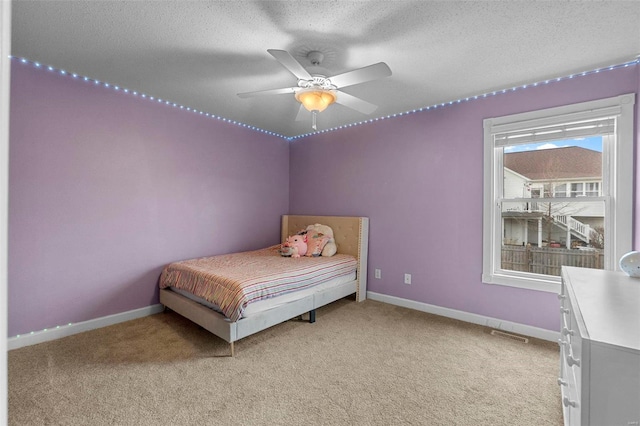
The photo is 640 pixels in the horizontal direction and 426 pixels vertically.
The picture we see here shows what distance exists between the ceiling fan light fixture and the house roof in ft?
6.49

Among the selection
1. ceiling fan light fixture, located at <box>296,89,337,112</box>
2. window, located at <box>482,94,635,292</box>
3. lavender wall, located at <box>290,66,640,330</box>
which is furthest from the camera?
lavender wall, located at <box>290,66,640,330</box>

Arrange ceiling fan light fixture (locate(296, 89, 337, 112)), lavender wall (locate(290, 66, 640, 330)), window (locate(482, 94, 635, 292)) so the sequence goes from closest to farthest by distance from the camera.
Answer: ceiling fan light fixture (locate(296, 89, 337, 112)) < window (locate(482, 94, 635, 292)) < lavender wall (locate(290, 66, 640, 330))

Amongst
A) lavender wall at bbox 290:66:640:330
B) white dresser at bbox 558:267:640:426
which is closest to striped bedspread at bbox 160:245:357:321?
lavender wall at bbox 290:66:640:330

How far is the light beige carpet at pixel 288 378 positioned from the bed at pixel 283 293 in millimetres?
202

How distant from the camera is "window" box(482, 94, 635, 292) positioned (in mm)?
2338

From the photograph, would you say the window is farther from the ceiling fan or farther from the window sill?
the ceiling fan

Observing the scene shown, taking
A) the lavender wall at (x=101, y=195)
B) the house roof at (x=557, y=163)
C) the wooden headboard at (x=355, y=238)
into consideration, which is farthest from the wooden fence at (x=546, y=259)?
the lavender wall at (x=101, y=195)

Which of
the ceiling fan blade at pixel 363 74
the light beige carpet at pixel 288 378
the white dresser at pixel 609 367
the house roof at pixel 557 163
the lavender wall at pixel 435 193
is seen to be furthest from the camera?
the lavender wall at pixel 435 193

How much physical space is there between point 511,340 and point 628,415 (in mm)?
2026

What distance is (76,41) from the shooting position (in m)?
2.07

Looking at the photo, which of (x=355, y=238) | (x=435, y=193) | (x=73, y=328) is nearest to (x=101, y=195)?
(x=73, y=328)

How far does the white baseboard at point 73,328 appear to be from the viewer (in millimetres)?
2382

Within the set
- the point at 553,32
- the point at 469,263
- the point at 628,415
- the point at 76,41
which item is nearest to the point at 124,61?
the point at 76,41

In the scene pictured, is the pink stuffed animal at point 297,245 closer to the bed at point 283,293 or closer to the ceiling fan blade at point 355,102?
the bed at point 283,293
